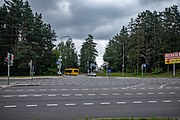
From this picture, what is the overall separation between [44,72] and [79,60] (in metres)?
55.9

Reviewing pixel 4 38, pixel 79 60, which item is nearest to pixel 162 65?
pixel 4 38

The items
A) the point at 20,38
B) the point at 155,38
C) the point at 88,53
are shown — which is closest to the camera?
the point at 20,38

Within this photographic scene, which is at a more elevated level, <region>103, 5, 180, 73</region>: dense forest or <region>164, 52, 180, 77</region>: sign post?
<region>103, 5, 180, 73</region>: dense forest

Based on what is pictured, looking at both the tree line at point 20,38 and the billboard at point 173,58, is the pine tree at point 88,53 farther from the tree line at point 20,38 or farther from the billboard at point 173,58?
the billboard at point 173,58

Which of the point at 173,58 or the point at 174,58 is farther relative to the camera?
the point at 173,58

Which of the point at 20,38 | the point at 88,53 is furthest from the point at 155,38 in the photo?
the point at 88,53

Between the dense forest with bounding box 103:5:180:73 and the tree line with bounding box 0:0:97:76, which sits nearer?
the tree line with bounding box 0:0:97:76

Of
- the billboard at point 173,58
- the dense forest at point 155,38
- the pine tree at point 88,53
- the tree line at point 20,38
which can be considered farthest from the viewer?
the pine tree at point 88,53

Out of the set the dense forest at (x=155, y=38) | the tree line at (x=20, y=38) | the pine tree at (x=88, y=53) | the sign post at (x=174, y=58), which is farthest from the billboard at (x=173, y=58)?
the pine tree at (x=88, y=53)

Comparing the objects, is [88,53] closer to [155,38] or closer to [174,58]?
[155,38]

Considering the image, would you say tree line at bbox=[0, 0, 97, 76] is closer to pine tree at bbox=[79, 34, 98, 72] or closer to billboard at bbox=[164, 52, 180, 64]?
billboard at bbox=[164, 52, 180, 64]

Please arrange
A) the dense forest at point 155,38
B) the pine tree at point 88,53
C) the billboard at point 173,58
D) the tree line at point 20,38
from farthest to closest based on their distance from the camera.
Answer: the pine tree at point 88,53 → the dense forest at point 155,38 → the billboard at point 173,58 → the tree line at point 20,38

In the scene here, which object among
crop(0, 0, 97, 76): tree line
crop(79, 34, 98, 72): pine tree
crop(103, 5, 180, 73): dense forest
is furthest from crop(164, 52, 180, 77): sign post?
crop(79, 34, 98, 72): pine tree

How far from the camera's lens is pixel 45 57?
2576 inches
